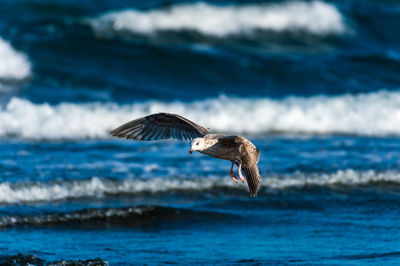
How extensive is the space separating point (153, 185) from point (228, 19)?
36.2 feet

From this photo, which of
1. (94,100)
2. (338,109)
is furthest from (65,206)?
(338,109)

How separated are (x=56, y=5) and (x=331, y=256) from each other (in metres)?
12.8

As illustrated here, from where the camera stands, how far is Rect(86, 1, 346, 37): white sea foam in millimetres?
17125

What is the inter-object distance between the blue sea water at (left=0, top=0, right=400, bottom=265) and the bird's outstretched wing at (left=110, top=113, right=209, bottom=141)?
0.93m

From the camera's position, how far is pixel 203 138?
5.79m

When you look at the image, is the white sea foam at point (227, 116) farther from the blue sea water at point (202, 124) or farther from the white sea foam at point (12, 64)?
the white sea foam at point (12, 64)

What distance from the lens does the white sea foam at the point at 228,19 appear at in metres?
17.1

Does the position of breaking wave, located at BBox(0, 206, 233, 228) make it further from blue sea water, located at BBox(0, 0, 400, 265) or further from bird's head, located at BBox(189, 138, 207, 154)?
bird's head, located at BBox(189, 138, 207, 154)

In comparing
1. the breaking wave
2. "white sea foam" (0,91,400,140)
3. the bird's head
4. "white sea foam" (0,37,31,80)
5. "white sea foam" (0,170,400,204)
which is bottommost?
the breaking wave

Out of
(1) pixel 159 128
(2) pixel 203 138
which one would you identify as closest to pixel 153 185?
(1) pixel 159 128

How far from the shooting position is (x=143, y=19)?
17.4m

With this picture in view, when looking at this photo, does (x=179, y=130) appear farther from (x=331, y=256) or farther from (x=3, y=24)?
(x=3, y=24)

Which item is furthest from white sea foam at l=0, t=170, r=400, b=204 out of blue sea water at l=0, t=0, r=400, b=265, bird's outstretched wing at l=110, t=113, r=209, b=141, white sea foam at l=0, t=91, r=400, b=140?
white sea foam at l=0, t=91, r=400, b=140

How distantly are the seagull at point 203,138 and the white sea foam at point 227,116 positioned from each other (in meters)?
4.21
